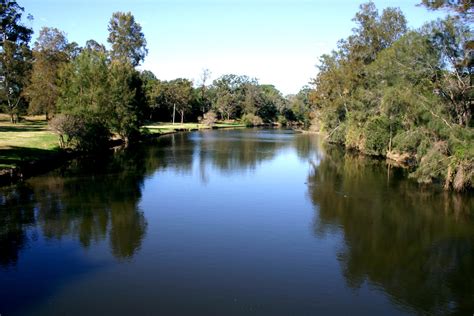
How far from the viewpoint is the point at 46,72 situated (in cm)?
7231

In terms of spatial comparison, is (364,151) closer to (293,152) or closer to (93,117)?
(293,152)

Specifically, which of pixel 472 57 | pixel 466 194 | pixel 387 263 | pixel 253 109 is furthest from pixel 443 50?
pixel 253 109

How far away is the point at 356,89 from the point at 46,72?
49374 mm

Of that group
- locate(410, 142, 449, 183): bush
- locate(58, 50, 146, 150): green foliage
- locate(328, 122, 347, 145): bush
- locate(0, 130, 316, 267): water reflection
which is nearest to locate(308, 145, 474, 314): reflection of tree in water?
locate(410, 142, 449, 183): bush

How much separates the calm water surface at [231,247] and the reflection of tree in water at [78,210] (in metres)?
0.08

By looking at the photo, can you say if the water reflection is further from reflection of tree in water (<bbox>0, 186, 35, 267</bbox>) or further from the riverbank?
the riverbank

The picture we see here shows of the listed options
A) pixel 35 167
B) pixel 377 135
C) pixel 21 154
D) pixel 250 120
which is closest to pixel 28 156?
pixel 21 154

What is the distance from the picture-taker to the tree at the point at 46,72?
70.3 metres

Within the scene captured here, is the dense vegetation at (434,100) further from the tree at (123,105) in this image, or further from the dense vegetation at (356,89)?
the tree at (123,105)

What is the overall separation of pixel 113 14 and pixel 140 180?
5820 cm

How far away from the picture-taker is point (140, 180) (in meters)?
33.3

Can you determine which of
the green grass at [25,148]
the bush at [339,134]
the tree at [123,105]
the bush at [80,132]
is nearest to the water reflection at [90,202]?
the green grass at [25,148]

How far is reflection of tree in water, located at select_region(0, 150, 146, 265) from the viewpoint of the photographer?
61.9ft

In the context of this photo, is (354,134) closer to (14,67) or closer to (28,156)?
(28,156)
